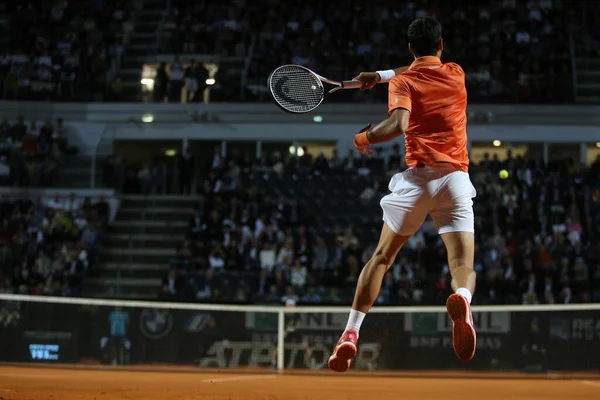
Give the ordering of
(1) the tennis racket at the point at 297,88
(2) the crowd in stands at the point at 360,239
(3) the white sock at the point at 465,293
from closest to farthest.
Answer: (3) the white sock at the point at 465,293
(1) the tennis racket at the point at 297,88
(2) the crowd in stands at the point at 360,239

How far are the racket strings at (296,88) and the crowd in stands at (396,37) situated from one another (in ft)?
54.6

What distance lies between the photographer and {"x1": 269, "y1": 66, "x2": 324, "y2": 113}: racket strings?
24.6 ft

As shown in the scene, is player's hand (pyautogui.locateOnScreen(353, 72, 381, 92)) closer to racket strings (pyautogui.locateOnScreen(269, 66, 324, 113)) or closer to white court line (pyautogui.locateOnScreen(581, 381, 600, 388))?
racket strings (pyautogui.locateOnScreen(269, 66, 324, 113))

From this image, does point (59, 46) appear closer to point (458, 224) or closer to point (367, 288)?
point (367, 288)

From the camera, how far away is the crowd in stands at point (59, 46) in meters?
26.3

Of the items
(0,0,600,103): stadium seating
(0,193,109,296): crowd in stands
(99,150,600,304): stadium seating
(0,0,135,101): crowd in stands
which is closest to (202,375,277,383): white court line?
(99,150,600,304): stadium seating

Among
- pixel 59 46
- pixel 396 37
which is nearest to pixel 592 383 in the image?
pixel 396 37

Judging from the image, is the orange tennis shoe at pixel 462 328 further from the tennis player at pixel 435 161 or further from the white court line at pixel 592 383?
the white court line at pixel 592 383

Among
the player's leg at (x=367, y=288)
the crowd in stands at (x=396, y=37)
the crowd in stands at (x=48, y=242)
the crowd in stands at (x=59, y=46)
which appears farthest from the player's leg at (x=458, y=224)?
the crowd in stands at (x=59, y=46)

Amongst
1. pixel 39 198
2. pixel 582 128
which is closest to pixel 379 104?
pixel 582 128

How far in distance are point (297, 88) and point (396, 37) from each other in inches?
765

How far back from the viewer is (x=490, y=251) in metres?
18.9

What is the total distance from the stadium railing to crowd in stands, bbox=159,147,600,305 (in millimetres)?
1602

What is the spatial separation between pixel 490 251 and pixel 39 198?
11.5 metres
